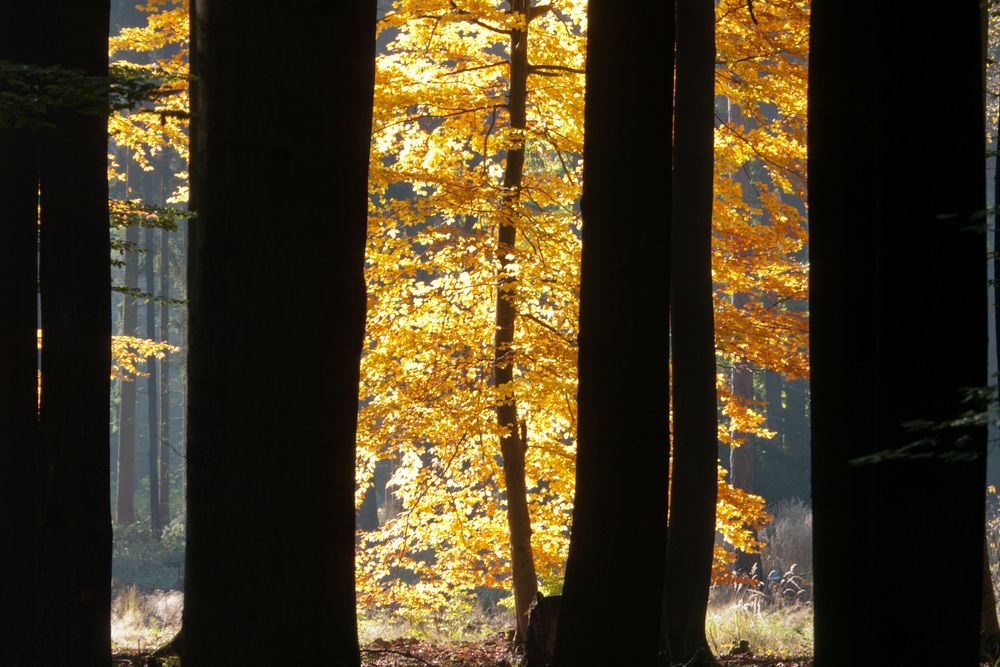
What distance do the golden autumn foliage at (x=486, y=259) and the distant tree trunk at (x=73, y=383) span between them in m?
3.80

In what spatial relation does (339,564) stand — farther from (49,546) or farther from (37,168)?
(37,168)

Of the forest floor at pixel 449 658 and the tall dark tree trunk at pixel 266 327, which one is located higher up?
the tall dark tree trunk at pixel 266 327

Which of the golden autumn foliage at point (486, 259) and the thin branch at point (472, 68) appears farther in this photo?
the thin branch at point (472, 68)

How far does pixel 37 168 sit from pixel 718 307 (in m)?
7.01

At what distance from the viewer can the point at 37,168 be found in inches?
250

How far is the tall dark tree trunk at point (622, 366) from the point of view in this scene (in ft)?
17.0

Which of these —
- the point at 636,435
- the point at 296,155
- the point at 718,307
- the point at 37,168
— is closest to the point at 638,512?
the point at 636,435

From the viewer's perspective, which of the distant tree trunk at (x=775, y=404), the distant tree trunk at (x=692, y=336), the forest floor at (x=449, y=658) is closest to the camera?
the forest floor at (x=449, y=658)

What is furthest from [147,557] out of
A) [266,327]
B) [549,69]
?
[266,327]

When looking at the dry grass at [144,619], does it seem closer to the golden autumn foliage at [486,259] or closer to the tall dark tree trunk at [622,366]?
the golden autumn foliage at [486,259]

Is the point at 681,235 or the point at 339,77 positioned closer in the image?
the point at 339,77

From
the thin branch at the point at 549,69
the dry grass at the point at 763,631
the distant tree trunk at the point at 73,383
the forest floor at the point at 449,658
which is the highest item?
the thin branch at the point at 549,69

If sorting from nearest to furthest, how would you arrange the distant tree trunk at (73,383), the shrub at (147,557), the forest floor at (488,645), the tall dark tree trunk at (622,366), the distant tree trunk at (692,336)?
the tall dark tree trunk at (622,366) → the distant tree trunk at (73,383) → the forest floor at (488,645) → the distant tree trunk at (692,336) → the shrub at (147,557)

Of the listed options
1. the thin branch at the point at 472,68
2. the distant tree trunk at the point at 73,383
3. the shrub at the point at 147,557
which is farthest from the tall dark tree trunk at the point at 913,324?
the shrub at the point at 147,557
